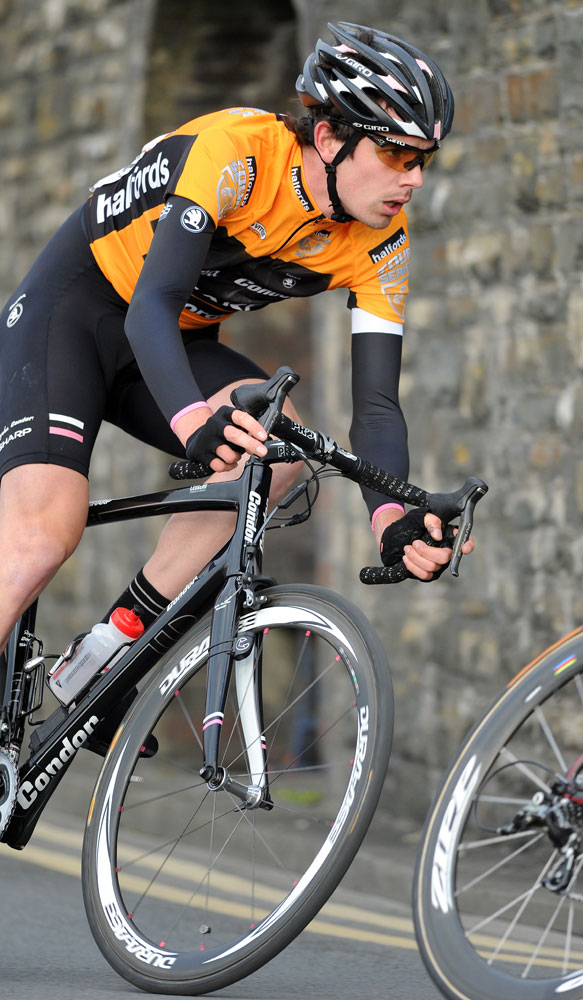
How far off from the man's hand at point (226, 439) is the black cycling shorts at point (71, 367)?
2.20ft

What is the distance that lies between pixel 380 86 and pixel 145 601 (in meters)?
1.41

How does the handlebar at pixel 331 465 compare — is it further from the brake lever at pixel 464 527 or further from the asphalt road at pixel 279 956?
the asphalt road at pixel 279 956

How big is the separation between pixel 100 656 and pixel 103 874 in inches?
22.4

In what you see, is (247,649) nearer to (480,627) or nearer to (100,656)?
(100,656)

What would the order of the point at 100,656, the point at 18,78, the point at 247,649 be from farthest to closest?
the point at 18,78
the point at 100,656
the point at 247,649

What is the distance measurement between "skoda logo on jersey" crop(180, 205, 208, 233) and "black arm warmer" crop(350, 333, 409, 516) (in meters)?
0.60

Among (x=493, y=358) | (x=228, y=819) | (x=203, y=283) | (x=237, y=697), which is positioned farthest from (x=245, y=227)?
(x=493, y=358)

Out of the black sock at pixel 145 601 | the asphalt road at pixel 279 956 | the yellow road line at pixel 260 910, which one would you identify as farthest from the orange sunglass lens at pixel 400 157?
the asphalt road at pixel 279 956

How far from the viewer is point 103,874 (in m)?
3.80

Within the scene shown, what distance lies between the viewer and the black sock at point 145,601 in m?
4.12

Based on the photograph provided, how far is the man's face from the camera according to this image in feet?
12.4

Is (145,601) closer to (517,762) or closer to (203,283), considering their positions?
(203,283)

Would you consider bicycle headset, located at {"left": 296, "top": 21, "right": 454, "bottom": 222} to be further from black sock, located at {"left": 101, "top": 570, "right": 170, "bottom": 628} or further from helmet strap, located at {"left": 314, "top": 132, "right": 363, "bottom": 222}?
black sock, located at {"left": 101, "top": 570, "right": 170, "bottom": 628}

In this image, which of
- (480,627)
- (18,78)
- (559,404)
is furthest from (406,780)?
(18,78)
